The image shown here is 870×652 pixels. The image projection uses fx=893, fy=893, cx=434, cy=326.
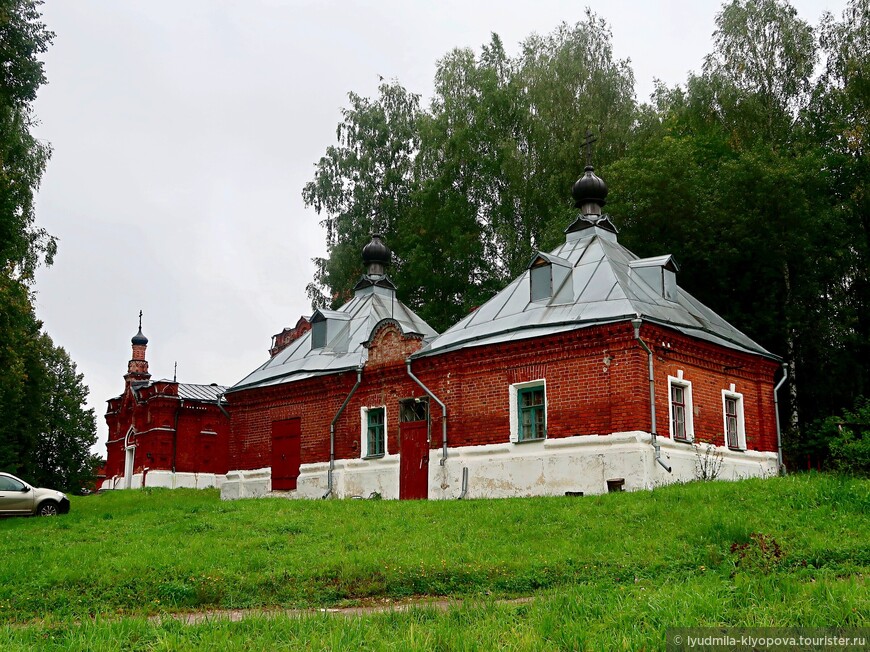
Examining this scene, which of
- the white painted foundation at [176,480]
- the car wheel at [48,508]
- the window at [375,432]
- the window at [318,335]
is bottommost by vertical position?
the car wheel at [48,508]

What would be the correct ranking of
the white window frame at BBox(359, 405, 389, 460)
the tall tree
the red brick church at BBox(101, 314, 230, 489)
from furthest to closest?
the red brick church at BBox(101, 314, 230, 489) < the tall tree < the white window frame at BBox(359, 405, 389, 460)

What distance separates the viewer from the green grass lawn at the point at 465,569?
6.34 m

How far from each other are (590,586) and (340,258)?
26715mm

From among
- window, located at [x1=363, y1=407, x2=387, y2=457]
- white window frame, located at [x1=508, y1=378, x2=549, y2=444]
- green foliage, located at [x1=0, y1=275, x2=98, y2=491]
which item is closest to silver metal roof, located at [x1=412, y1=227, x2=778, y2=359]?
Result: white window frame, located at [x1=508, y1=378, x2=549, y2=444]

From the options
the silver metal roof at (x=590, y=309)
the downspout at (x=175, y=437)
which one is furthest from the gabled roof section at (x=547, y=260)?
the downspout at (x=175, y=437)

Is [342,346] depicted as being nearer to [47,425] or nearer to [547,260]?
[547,260]

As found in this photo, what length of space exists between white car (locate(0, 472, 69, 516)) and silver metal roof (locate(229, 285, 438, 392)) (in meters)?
6.15

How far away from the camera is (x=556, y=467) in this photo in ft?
58.3

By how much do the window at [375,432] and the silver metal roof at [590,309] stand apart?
220 cm

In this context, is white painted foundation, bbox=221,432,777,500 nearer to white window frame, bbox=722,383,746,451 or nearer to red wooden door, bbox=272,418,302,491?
white window frame, bbox=722,383,746,451

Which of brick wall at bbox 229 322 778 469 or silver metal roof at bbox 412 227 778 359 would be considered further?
silver metal roof at bbox 412 227 778 359

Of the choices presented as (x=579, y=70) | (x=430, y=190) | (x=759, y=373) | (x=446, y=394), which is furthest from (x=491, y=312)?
(x=579, y=70)

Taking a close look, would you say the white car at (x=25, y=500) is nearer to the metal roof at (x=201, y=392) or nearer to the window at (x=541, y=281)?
the window at (x=541, y=281)

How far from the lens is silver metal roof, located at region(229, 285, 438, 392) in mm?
23234
